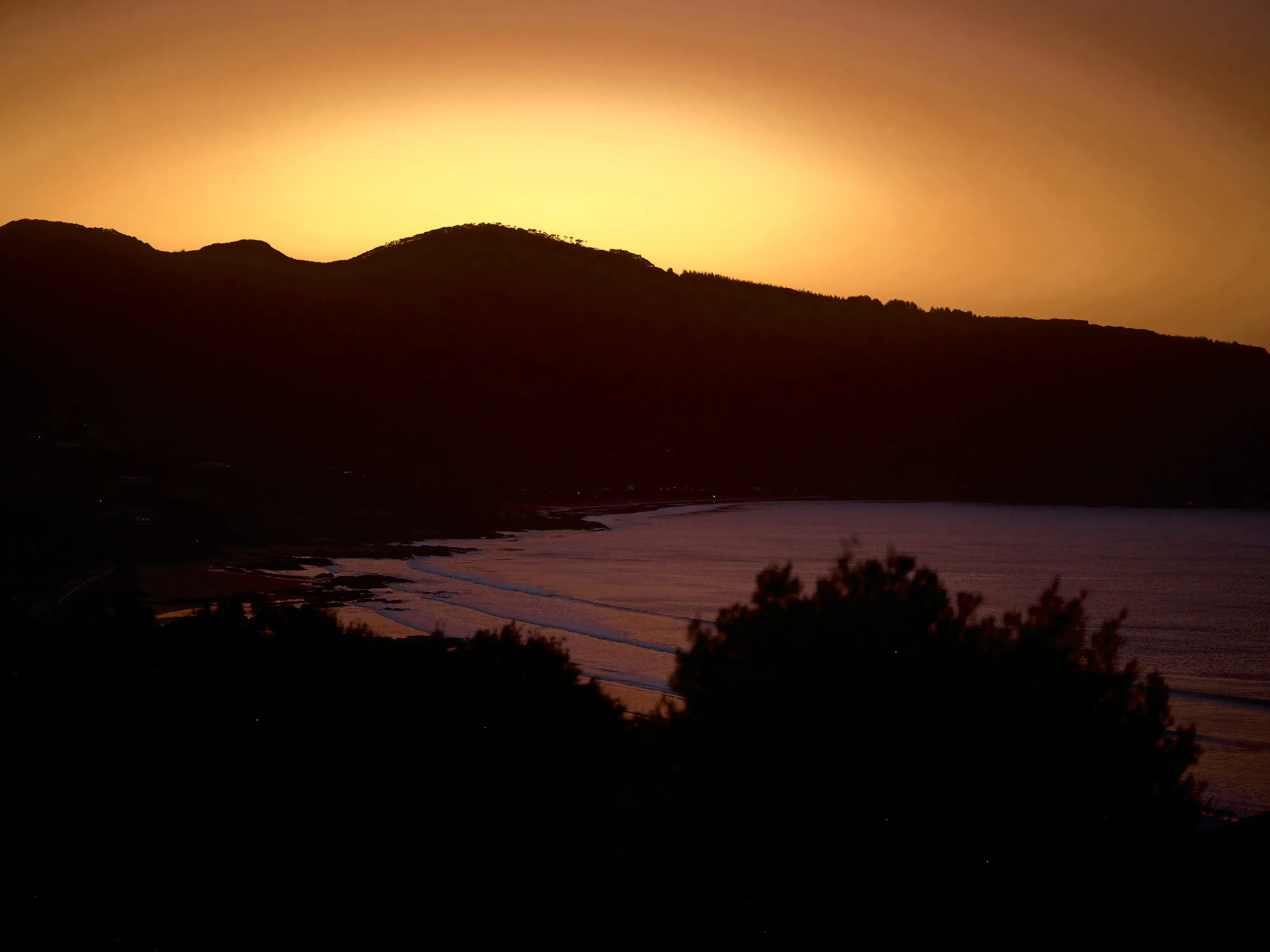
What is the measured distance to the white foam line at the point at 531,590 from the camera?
55969 mm

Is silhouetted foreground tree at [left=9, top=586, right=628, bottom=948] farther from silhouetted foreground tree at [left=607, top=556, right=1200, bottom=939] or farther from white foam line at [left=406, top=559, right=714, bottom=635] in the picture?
white foam line at [left=406, top=559, right=714, bottom=635]

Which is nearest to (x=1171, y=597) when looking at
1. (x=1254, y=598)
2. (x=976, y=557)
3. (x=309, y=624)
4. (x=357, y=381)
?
(x=1254, y=598)

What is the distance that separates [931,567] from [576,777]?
6814 centimetres

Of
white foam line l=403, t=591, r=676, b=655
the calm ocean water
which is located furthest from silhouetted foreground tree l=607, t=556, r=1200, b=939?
white foam line l=403, t=591, r=676, b=655

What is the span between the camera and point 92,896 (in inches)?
607

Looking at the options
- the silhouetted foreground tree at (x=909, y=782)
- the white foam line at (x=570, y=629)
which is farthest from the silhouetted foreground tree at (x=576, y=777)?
the white foam line at (x=570, y=629)

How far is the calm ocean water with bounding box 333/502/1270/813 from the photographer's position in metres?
37.0

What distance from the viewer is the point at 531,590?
6506 centimetres

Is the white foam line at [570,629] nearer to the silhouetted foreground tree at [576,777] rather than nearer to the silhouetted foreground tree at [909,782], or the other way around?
the silhouetted foreground tree at [576,777]

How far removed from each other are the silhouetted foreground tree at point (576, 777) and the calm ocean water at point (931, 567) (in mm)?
4035

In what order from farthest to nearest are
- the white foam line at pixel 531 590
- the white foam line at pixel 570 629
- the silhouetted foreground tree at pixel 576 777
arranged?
the white foam line at pixel 531 590
the white foam line at pixel 570 629
the silhouetted foreground tree at pixel 576 777

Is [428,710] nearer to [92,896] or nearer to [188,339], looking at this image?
[92,896]

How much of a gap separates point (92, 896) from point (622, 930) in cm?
778

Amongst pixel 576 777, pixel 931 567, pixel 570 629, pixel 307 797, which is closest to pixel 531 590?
pixel 570 629
